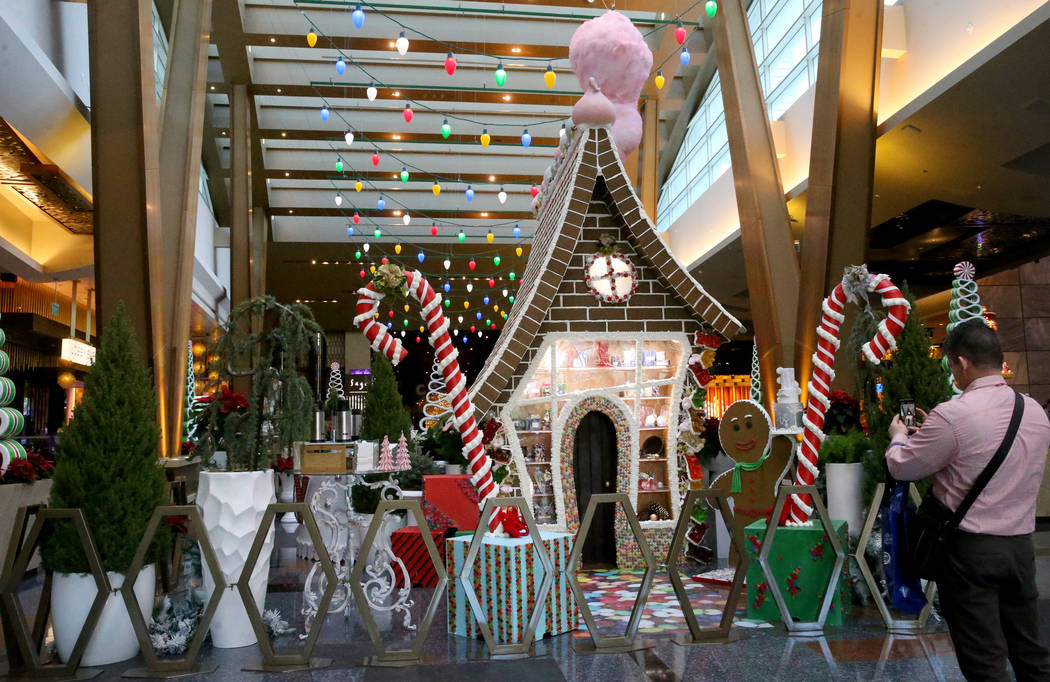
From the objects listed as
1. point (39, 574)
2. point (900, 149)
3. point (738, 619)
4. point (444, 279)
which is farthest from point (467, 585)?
point (444, 279)

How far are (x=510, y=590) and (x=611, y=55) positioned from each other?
17.9ft

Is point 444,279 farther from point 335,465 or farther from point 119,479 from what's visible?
point 119,479

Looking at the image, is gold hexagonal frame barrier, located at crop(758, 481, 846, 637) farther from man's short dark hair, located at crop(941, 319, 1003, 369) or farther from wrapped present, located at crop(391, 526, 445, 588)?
wrapped present, located at crop(391, 526, 445, 588)

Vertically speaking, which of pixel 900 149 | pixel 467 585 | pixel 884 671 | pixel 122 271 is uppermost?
pixel 900 149

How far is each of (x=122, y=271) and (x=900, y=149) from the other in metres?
9.44

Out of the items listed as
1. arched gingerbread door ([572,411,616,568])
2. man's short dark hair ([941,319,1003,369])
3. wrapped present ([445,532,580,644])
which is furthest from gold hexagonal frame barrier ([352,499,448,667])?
arched gingerbread door ([572,411,616,568])

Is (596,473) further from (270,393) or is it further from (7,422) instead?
(7,422)

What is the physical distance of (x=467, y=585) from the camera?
4.83 meters

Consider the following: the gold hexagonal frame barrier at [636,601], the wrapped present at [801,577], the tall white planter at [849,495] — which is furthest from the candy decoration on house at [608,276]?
the gold hexagonal frame barrier at [636,601]

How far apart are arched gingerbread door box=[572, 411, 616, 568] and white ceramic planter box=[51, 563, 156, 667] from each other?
154 inches

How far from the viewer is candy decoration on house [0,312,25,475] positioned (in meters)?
7.12

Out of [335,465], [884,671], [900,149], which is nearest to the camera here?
A: [884,671]

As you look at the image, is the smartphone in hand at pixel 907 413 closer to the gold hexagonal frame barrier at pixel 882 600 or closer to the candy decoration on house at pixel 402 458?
the gold hexagonal frame barrier at pixel 882 600

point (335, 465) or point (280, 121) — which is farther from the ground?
point (280, 121)
